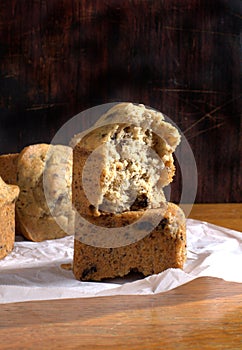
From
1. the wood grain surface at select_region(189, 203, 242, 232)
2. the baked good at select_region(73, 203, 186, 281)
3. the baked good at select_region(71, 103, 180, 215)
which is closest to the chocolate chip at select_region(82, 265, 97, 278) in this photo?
the baked good at select_region(73, 203, 186, 281)

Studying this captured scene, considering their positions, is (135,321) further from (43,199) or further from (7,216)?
(43,199)

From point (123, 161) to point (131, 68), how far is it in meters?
1.24

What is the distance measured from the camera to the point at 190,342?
1.11m

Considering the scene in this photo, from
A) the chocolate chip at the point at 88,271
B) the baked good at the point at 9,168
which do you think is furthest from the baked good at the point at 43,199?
the chocolate chip at the point at 88,271

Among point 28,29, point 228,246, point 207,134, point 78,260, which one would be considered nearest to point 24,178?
point 78,260

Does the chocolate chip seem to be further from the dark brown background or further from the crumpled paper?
the dark brown background

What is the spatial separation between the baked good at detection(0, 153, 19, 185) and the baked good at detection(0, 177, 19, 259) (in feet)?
0.49

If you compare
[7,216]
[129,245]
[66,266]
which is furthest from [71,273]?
[7,216]

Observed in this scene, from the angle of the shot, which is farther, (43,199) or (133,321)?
(43,199)

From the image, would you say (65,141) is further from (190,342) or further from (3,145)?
(190,342)

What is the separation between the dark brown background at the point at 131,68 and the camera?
105 inches

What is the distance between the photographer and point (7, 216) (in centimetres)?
181

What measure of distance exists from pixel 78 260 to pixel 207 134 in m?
1.40

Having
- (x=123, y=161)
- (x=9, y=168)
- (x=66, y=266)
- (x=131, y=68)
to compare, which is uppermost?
(x=131, y=68)
